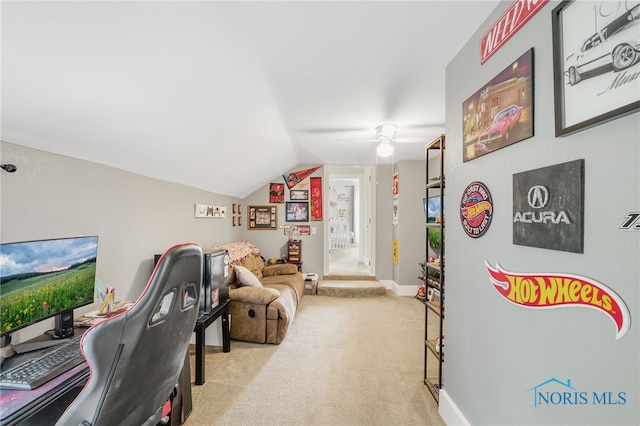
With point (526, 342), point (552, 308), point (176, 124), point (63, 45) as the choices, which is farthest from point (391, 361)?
point (63, 45)

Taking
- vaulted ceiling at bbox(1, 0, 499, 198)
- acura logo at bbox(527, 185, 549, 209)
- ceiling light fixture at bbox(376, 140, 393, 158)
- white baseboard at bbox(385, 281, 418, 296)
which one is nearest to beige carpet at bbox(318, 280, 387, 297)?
white baseboard at bbox(385, 281, 418, 296)

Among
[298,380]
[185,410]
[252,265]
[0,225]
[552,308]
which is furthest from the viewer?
[252,265]

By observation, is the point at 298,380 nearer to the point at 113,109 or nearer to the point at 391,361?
the point at 391,361

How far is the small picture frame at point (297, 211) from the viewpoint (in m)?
5.14

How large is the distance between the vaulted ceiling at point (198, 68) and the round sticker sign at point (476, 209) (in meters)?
A: 0.88

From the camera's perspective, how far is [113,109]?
155 cm

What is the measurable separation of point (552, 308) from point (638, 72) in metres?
0.78

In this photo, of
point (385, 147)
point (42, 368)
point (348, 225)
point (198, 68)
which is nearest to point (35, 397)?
point (42, 368)

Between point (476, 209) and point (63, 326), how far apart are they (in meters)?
2.36

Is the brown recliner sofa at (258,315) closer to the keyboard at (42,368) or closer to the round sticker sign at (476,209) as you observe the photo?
the keyboard at (42,368)

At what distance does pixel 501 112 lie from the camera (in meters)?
1.29

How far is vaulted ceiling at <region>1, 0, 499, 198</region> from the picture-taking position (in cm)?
112
